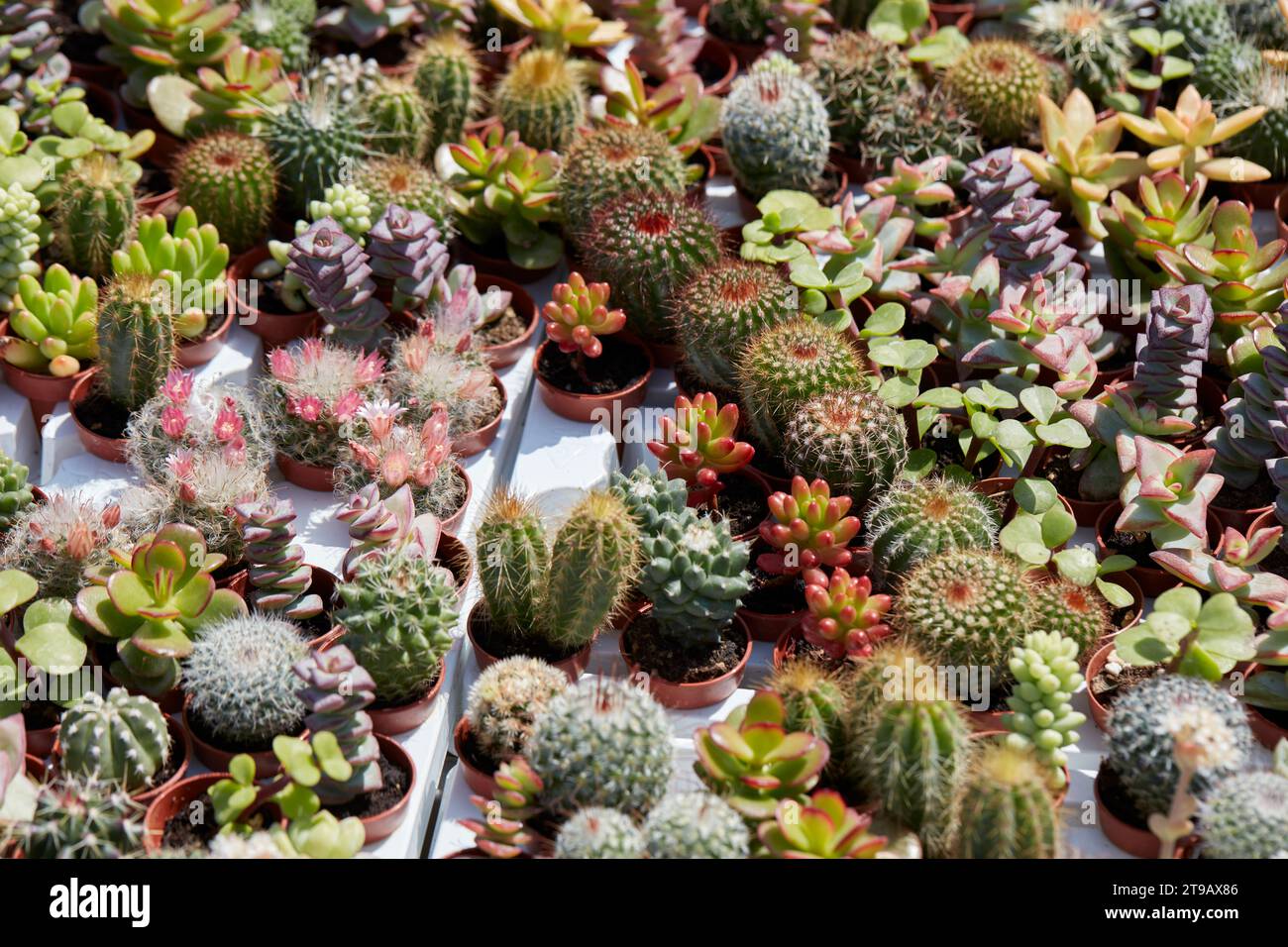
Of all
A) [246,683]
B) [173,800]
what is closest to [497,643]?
[246,683]

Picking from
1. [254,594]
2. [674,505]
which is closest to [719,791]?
[674,505]

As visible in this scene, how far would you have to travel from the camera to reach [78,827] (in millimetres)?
3342

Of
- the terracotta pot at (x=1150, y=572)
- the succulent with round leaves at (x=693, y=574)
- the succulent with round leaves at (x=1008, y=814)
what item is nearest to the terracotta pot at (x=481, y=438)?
the succulent with round leaves at (x=693, y=574)

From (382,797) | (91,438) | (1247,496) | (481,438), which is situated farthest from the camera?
(481,438)

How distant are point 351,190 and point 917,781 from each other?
2.68 m

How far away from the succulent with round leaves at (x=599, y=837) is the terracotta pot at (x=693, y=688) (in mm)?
662

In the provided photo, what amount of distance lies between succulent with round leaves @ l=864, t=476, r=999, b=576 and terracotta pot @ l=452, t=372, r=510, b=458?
1221 mm

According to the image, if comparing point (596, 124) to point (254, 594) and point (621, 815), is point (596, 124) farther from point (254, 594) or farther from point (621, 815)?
point (621, 815)

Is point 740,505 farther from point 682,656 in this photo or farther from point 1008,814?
point 1008,814

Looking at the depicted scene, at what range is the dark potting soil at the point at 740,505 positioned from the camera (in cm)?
441

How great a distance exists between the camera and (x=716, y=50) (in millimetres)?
6227

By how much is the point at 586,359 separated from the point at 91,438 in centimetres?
153

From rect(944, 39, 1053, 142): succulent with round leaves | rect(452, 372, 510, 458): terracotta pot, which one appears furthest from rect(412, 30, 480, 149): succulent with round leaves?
rect(944, 39, 1053, 142): succulent with round leaves

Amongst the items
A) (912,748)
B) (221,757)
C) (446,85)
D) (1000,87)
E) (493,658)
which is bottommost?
(221,757)
